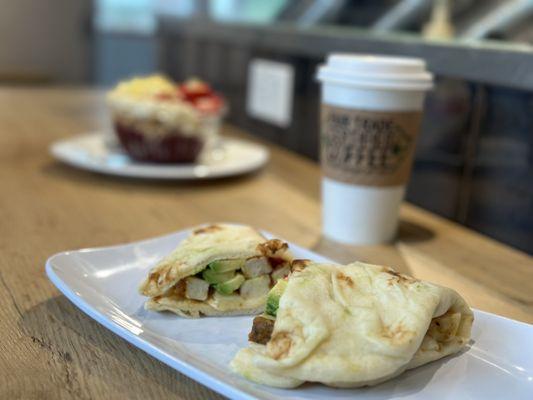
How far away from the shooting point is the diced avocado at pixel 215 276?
67cm

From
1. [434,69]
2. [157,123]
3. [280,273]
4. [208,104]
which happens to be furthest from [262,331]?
[208,104]

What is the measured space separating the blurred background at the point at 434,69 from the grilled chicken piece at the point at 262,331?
0.63 meters

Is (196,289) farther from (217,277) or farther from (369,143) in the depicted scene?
(369,143)

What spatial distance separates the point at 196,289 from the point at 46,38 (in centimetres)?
434

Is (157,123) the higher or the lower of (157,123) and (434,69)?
the lower

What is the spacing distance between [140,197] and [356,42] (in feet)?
1.84

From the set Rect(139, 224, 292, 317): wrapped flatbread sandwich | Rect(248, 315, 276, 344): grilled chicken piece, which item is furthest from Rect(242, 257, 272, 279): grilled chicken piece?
Rect(248, 315, 276, 344): grilled chicken piece

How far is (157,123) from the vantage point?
1314 millimetres

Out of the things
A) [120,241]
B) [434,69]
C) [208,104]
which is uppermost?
[434,69]

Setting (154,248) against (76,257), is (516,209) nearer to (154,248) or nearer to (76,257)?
(154,248)

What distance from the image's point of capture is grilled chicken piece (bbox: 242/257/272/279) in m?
0.68

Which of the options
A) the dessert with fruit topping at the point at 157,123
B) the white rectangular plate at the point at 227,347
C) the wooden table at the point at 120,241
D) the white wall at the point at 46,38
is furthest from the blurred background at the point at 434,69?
the white wall at the point at 46,38

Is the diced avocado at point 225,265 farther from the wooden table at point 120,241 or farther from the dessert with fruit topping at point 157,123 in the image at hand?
the dessert with fruit topping at point 157,123

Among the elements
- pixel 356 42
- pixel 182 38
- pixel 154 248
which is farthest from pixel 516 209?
pixel 182 38
